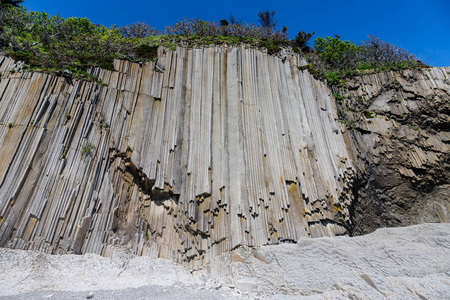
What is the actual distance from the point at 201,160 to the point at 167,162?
1312 mm

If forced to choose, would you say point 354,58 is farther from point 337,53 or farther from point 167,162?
point 167,162

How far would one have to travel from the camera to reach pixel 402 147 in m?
13.4

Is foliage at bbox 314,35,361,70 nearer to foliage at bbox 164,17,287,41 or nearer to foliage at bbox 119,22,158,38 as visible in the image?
foliage at bbox 164,17,287,41

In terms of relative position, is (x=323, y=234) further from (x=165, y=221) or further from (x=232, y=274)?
(x=165, y=221)

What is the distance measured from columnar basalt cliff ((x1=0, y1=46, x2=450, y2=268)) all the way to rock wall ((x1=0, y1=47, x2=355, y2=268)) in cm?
4

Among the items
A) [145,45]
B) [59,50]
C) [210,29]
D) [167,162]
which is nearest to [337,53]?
[210,29]

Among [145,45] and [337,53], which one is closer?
[145,45]

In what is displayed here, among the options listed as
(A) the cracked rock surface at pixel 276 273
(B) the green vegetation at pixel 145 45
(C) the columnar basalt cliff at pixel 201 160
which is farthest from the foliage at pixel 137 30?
(A) the cracked rock surface at pixel 276 273

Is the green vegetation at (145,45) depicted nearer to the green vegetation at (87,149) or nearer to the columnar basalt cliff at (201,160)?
the columnar basalt cliff at (201,160)

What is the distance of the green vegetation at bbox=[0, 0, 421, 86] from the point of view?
10834 mm

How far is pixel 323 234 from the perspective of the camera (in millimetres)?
9453

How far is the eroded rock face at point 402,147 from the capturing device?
12.7m

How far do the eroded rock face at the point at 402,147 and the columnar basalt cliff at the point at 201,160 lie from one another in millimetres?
71

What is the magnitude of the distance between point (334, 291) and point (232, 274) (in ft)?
9.41
